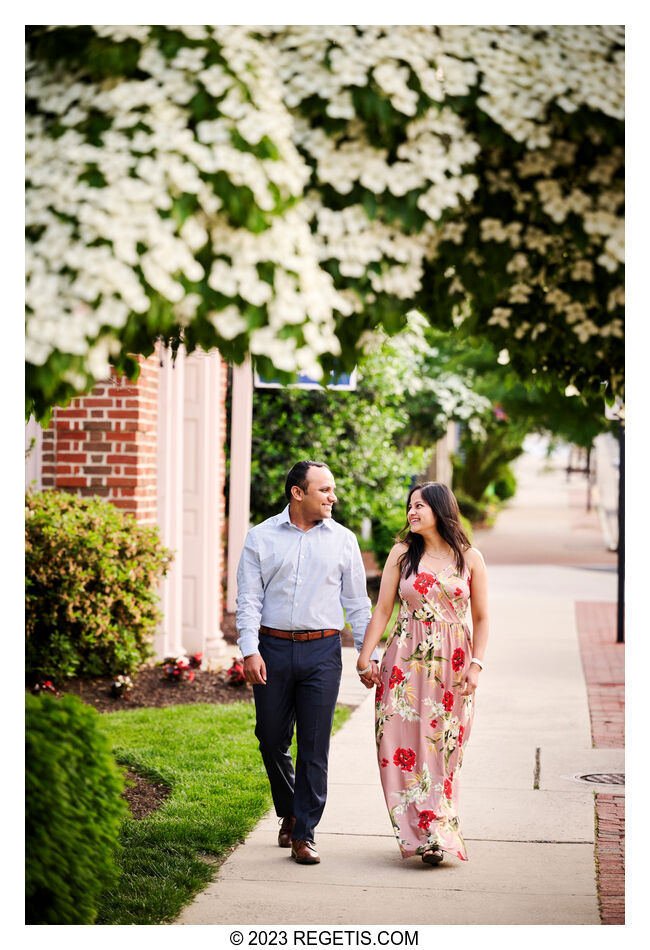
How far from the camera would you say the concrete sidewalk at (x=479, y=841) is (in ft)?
16.2

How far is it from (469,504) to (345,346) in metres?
26.5

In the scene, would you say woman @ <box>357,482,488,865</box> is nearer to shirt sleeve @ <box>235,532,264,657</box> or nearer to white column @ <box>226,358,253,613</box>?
shirt sleeve @ <box>235,532,264,657</box>

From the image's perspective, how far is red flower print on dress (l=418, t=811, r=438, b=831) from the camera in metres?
5.50

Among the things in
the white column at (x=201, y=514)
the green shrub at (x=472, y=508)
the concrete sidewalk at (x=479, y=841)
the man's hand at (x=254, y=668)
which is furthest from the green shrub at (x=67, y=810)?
the green shrub at (x=472, y=508)

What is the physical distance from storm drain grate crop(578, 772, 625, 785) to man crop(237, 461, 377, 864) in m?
2.20

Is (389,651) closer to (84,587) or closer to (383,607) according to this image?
(383,607)

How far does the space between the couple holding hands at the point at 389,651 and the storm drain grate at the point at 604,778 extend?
1856 millimetres

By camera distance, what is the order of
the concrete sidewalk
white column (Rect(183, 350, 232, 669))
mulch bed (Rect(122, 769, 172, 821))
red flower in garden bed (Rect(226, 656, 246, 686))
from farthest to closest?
white column (Rect(183, 350, 232, 669)) → red flower in garden bed (Rect(226, 656, 246, 686)) → mulch bed (Rect(122, 769, 172, 821)) → the concrete sidewalk

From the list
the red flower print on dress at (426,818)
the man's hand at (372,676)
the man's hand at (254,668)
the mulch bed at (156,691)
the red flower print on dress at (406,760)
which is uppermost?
the man's hand at (254,668)

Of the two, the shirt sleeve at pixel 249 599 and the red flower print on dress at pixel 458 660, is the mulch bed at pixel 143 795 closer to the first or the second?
the shirt sleeve at pixel 249 599

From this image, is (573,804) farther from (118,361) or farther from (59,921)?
(118,361)

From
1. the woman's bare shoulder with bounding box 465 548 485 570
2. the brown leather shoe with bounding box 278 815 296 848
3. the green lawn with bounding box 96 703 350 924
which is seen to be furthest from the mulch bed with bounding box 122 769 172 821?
the woman's bare shoulder with bounding box 465 548 485 570

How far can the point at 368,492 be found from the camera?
1338 centimetres
